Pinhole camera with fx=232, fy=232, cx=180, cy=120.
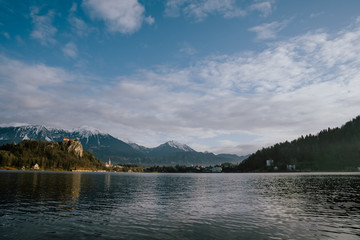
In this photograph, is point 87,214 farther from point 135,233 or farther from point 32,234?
point 135,233

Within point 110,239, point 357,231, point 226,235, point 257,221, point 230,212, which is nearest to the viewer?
point 110,239

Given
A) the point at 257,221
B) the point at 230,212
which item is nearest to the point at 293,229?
the point at 257,221

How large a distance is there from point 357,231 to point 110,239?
105 feet

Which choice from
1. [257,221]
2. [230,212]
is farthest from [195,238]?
[230,212]

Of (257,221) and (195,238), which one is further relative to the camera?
(257,221)

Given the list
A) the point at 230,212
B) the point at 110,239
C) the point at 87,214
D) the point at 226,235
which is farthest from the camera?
the point at 230,212

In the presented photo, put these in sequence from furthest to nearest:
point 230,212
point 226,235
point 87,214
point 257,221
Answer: point 230,212 < point 87,214 < point 257,221 < point 226,235

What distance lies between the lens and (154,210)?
1772 inches

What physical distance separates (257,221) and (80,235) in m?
25.5

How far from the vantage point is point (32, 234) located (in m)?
27.9

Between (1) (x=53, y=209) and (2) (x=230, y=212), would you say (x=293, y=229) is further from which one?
(1) (x=53, y=209)

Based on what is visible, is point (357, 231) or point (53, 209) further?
point (53, 209)

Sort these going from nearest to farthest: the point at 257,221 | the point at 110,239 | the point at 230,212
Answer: the point at 110,239, the point at 257,221, the point at 230,212

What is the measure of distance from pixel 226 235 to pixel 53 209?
33.3m
